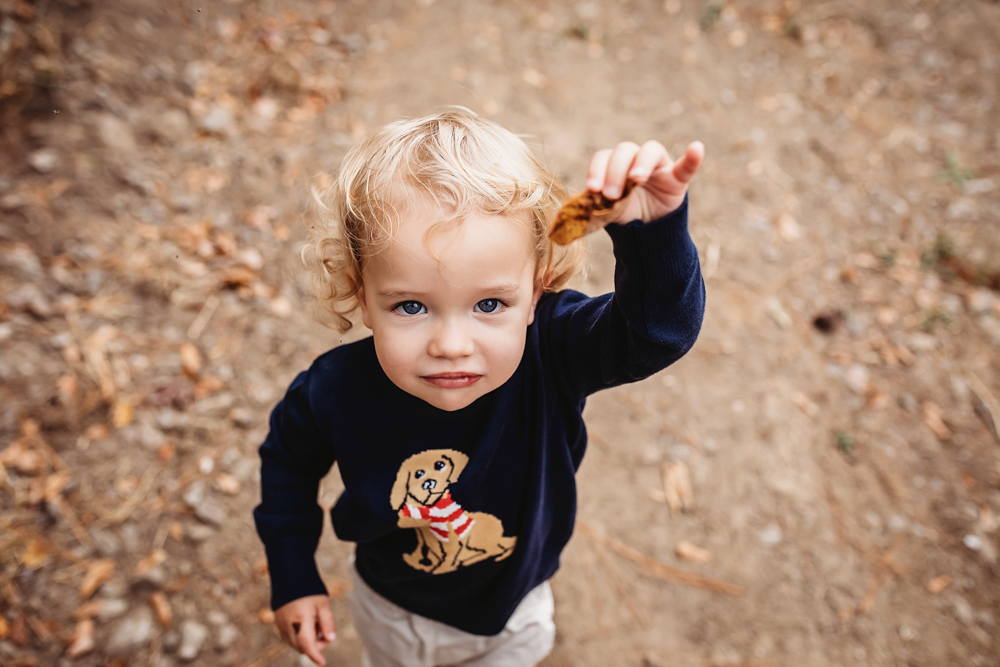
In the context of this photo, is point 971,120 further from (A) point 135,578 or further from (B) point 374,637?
(A) point 135,578

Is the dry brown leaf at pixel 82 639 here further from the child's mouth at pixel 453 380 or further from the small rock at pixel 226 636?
the child's mouth at pixel 453 380

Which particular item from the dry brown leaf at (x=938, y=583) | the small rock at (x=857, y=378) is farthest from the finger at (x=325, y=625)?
the small rock at (x=857, y=378)

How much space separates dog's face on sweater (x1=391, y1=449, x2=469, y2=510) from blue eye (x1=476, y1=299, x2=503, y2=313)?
337mm

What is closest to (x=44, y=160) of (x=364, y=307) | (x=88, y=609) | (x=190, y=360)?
(x=190, y=360)

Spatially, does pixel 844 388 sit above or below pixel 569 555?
above

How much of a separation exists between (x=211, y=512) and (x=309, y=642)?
3.45 feet

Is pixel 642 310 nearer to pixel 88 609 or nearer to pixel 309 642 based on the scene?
pixel 309 642

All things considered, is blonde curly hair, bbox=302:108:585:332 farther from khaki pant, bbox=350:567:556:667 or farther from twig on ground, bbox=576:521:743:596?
twig on ground, bbox=576:521:743:596

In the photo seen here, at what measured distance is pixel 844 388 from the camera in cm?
262

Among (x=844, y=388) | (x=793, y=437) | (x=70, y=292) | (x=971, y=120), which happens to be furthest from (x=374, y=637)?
(x=971, y=120)

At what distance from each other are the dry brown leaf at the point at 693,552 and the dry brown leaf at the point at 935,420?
1.15m

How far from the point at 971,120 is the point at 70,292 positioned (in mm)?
4838

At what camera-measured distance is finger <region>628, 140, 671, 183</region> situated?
791mm

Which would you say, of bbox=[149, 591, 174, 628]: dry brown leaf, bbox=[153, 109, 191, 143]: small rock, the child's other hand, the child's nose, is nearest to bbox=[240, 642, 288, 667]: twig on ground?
bbox=[149, 591, 174, 628]: dry brown leaf
